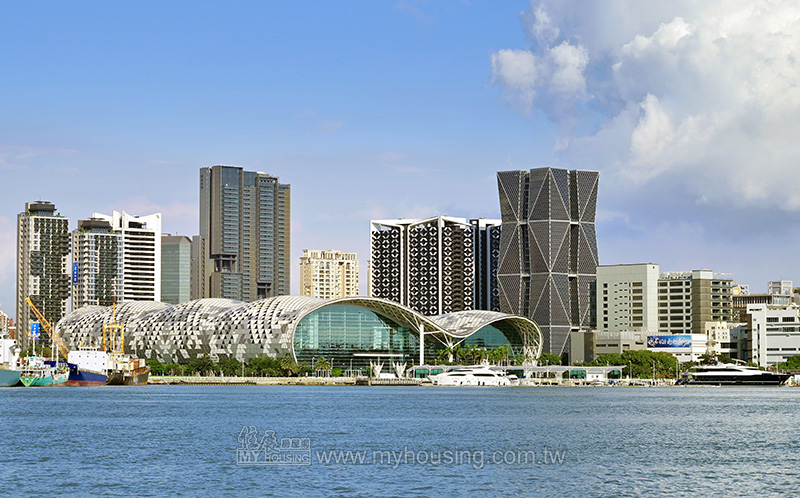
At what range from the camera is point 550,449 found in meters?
62.2

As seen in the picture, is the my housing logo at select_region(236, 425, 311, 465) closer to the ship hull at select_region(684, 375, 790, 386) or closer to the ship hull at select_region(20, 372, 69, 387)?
the ship hull at select_region(20, 372, 69, 387)

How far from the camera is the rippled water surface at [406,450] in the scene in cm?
4700

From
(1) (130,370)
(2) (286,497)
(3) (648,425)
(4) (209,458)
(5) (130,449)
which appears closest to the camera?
(2) (286,497)

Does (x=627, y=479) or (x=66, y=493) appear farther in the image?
(x=627, y=479)

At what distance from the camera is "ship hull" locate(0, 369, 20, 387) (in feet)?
501

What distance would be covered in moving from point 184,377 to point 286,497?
482ft

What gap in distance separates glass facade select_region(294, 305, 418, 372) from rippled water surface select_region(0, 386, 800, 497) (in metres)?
83.6

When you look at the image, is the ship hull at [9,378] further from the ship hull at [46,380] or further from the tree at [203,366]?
the tree at [203,366]

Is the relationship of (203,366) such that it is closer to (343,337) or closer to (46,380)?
(343,337)

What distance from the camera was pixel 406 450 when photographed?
198 ft

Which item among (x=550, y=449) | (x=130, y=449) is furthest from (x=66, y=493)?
(x=550, y=449)

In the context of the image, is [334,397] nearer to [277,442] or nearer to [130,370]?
[130,370]

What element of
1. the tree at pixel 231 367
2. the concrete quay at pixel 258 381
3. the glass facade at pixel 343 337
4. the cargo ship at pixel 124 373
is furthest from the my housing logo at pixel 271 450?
the glass facade at pixel 343 337

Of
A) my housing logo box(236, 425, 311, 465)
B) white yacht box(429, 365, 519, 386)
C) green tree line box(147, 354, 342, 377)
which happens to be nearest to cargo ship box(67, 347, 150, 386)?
green tree line box(147, 354, 342, 377)
